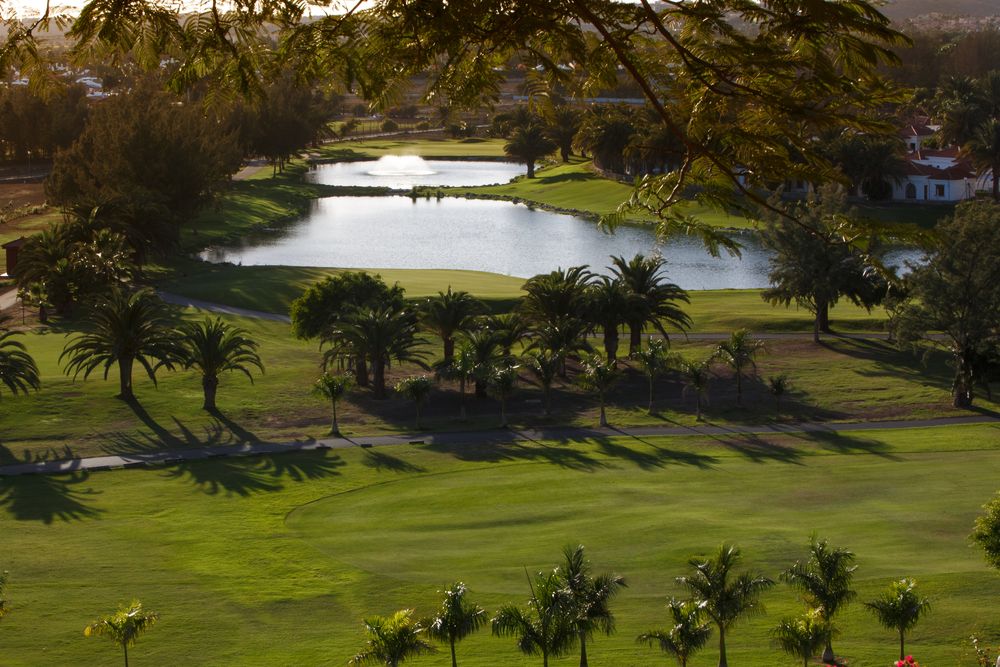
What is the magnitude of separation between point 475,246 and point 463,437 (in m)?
52.5

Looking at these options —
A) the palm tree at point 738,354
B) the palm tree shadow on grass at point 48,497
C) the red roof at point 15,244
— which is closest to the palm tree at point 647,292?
the palm tree at point 738,354

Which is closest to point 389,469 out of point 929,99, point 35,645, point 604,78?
point 35,645

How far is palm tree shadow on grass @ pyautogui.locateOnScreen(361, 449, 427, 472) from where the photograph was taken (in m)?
33.9

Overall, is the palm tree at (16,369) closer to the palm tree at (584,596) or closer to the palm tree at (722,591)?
the palm tree at (584,596)

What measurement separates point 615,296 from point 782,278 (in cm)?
1273

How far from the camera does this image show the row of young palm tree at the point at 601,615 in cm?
1661

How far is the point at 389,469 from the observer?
1335 inches

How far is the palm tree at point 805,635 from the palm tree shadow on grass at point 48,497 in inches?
850

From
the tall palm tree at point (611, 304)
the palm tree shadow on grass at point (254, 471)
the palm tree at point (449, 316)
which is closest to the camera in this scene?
the palm tree shadow on grass at point (254, 471)

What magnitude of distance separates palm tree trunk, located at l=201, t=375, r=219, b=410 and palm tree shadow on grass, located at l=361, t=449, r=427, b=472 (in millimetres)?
9303

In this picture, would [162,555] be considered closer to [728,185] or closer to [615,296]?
[728,185]

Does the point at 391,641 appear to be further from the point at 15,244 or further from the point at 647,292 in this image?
the point at 15,244

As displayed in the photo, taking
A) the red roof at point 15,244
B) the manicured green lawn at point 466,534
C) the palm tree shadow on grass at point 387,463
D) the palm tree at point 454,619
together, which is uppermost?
the red roof at point 15,244

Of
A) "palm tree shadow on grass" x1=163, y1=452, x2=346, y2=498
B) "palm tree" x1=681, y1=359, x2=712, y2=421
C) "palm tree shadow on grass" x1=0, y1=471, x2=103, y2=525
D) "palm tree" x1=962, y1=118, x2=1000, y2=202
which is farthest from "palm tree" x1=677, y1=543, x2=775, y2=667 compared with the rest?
"palm tree" x1=962, y1=118, x2=1000, y2=202
